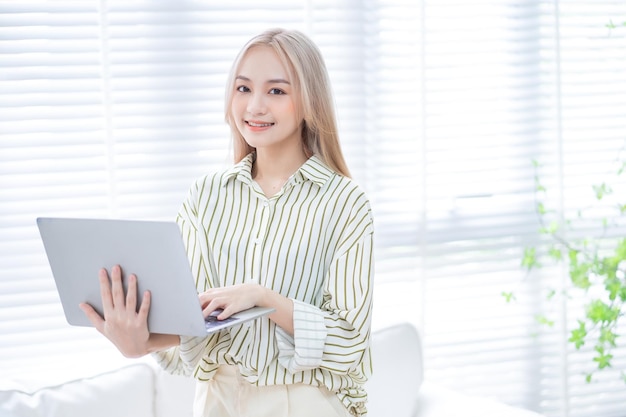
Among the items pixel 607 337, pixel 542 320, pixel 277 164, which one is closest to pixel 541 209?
pixel 542 320

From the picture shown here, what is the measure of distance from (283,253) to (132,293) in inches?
12.8

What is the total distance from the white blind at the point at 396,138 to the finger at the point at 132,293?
75 centimetres

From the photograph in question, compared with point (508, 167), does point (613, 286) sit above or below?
below

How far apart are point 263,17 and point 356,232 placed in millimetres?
1012

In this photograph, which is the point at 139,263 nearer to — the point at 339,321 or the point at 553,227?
the point at 339,321

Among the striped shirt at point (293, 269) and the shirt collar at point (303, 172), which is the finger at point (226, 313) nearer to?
the striped shirt at point (293, 269)

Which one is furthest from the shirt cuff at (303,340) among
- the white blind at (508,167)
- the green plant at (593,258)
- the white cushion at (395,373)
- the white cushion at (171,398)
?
the green plant at (593,258)

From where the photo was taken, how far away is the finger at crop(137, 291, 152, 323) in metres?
1.45

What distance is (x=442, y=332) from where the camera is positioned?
278 centimetres

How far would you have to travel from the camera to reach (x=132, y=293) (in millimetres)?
1447

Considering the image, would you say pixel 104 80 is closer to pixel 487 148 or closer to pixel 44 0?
pixel 44 0

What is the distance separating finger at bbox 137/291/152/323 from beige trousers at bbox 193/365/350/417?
269 mm

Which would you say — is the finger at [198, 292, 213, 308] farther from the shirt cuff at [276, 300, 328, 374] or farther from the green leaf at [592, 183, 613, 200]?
the green leaf at [592, 183, 613, 200]

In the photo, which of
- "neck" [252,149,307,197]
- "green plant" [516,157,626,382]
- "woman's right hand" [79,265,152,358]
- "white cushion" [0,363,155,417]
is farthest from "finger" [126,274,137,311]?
"green plant" [516,157,626,382]
